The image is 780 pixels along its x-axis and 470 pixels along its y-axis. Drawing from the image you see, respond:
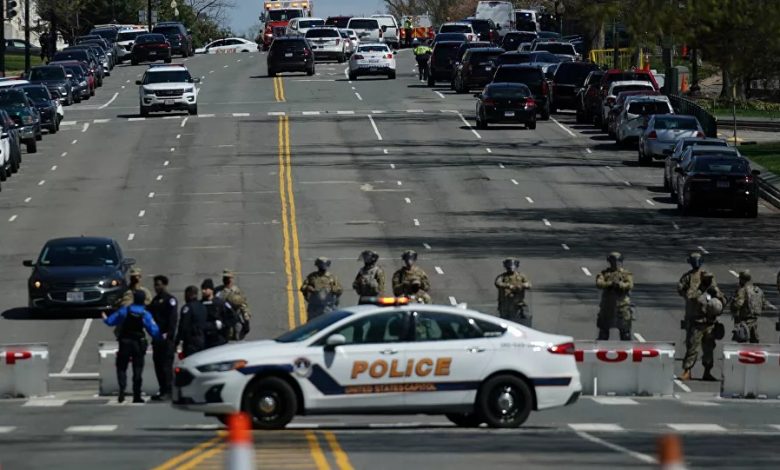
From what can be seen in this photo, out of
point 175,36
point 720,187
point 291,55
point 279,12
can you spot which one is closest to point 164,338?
point 720,187

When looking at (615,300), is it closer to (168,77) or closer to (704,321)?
(704,321)

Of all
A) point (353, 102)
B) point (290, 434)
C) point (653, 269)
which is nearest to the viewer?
point (290, 434)

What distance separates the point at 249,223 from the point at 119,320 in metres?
19.2

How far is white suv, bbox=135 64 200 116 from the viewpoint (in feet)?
207

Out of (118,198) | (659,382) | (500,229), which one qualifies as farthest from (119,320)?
(118,198)

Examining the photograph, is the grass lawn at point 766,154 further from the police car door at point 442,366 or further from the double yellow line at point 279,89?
the police car door at point 442,366

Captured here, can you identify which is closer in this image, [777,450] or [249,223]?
[777,450]

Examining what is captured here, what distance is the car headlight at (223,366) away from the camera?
18.2 m

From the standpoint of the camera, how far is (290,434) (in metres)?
17.7

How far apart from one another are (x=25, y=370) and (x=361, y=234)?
16578 millimetres

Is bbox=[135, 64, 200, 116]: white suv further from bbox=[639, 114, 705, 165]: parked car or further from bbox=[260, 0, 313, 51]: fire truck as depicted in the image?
bbox=[260, 0, 313, 51]: fire truck

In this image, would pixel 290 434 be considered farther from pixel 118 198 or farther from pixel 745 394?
pixel 118 198

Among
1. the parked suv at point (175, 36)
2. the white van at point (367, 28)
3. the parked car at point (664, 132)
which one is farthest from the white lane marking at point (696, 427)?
the white van at point (367, 28)

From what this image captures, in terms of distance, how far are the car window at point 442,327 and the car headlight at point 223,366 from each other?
1.81 m
